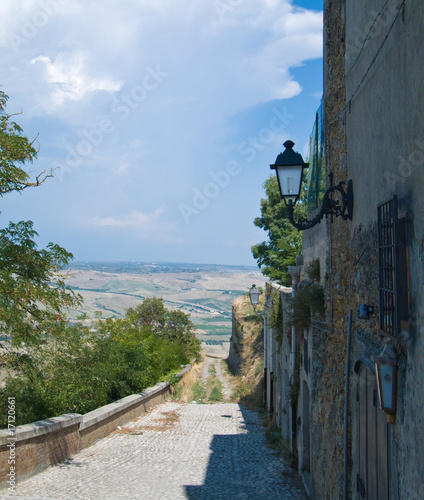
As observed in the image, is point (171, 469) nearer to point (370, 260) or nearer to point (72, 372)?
point (72, 372)

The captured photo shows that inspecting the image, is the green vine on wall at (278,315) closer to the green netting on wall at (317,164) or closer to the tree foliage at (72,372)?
Answer: the green netting on wall at (317,164)

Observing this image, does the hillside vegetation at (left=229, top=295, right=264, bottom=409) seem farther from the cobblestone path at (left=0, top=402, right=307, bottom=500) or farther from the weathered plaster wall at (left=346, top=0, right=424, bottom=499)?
the weathered plaster wall at (left=346, top=0, right=424, bottom=499)

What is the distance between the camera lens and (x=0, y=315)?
695 centimetres

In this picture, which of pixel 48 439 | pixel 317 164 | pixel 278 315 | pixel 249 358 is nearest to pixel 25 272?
pixel 48 439

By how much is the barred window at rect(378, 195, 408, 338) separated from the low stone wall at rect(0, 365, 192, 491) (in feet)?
18.6

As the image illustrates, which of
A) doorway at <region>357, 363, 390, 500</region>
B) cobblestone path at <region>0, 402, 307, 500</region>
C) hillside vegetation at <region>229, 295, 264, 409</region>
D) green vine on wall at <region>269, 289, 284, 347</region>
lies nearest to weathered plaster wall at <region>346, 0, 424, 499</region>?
doorway at <region>357, 363, 390, 500</region>

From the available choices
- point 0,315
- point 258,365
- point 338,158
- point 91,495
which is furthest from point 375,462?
point 258,365

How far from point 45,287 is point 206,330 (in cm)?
11239

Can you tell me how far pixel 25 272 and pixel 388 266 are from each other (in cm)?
604

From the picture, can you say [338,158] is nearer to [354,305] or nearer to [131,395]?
[354,305]

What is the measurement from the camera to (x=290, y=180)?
5.76 m

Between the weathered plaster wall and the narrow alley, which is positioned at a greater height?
the weathered plaster wall

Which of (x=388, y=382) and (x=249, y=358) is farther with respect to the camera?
(x=249, y=358)

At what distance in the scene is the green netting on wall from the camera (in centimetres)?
785
